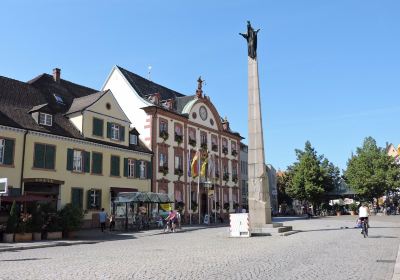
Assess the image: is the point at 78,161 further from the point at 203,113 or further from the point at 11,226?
the point at 203,113

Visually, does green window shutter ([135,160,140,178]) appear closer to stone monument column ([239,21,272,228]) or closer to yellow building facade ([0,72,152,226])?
yellow building facade ([0,72,152,226])

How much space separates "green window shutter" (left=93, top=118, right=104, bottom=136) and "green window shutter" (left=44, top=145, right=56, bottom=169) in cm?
464

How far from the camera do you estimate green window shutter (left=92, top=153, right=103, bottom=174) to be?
3500 centimetres

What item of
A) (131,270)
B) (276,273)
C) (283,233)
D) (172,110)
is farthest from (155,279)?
(172,110)

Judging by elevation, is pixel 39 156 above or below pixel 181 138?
below

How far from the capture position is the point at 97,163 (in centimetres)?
3538

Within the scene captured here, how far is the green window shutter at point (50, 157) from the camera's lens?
3095 cm

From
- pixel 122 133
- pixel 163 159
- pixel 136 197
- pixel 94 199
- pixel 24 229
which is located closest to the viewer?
pixel 24 229

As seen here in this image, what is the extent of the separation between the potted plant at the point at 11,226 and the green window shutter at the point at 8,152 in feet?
21.3

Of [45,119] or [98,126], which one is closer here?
[45,119]

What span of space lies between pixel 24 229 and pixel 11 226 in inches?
26.2

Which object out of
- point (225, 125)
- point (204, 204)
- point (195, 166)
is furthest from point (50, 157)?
point (225, 125)

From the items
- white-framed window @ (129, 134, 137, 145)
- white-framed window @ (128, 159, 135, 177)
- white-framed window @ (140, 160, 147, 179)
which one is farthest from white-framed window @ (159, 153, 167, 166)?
white-framed window @ (128, 159, 135, 177)

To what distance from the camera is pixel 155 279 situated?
982 cm
